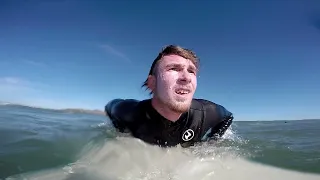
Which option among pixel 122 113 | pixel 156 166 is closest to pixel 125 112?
pixel 122 113

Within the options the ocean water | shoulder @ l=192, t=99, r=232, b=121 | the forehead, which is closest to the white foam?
the ocean water

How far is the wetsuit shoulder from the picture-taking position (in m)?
4.34

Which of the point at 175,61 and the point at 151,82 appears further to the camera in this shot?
the point at 151,82

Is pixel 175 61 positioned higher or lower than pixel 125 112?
higher

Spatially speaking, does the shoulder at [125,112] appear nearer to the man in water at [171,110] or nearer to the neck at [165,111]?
the man in water at [171,110]

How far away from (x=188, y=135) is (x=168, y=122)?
43 centimetres

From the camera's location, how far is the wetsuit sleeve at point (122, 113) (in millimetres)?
4107

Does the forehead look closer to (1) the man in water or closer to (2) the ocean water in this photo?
(1) the man in water

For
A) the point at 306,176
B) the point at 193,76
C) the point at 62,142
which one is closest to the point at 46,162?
the point at 62,142

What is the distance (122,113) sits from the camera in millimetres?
4203

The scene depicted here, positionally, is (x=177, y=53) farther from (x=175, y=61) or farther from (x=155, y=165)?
(x=155, y=165)

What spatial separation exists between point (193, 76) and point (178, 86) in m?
0.29

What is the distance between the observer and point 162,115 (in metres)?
3.84

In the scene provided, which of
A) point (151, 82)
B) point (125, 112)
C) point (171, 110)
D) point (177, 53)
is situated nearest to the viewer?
point (171, 110)
